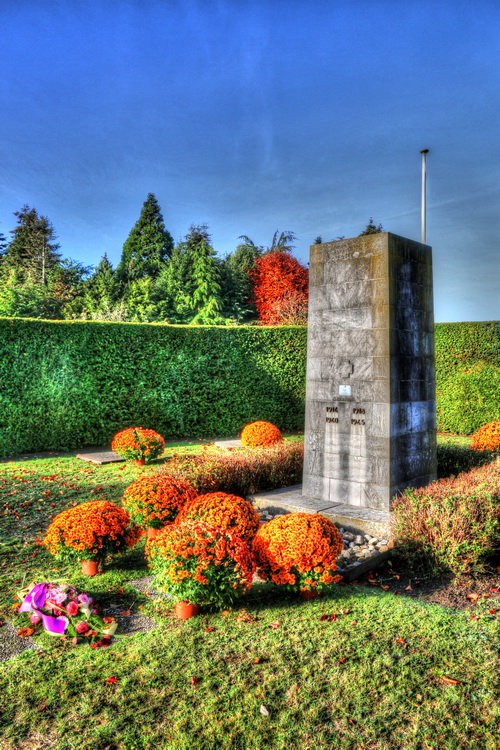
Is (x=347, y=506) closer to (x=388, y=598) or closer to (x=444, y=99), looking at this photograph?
(x=388, y=598)

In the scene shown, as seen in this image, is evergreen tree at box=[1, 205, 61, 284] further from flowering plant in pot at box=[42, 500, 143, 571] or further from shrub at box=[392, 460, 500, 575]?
shrub at box=[392, 460, 500, 575]

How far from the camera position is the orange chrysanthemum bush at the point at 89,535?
4.03m

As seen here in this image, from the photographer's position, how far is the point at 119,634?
10.4 feet

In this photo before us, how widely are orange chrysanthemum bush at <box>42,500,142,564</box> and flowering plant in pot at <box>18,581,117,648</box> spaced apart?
666 mm

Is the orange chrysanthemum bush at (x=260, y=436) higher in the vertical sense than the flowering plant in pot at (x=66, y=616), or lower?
higher

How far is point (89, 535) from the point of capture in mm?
4012

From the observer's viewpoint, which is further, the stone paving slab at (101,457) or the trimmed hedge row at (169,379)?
the trimmed hedge row at (169,379)

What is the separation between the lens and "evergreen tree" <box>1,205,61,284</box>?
31.5m

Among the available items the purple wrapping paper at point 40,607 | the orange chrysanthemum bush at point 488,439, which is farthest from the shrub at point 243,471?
the orange chrysanthemum bush at point 488,439

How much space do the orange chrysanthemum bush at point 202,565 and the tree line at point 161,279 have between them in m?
19.6

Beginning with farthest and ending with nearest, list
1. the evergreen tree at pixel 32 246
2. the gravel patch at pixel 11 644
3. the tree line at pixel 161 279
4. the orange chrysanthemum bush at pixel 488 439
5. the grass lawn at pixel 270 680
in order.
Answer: the evergreen tree at pixel 32 246
the tree line at pixel 161 279
the orange chrysanthemum bush at pixel 488 439
the gravel patch at pixel 11 644
the grass lawn at pixel 270 680

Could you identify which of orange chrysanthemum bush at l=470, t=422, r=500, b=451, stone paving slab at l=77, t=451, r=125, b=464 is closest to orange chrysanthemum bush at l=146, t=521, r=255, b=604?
stone paving slab at l=77, t=451, r=125, b=464

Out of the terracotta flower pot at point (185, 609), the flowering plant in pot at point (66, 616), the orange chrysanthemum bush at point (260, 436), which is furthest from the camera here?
the orange chrysanthemum bush at point (260, 436)

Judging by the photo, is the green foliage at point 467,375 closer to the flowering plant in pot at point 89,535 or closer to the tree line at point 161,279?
the tree line at point 161,279
